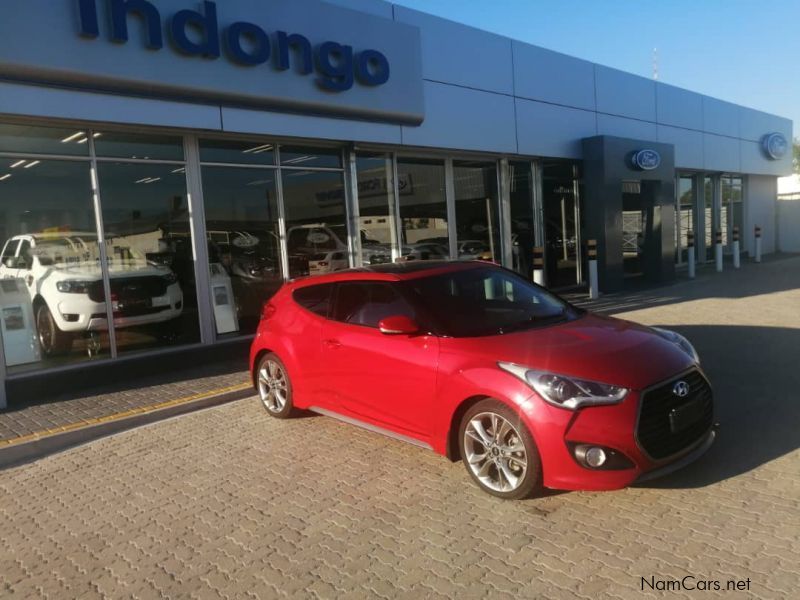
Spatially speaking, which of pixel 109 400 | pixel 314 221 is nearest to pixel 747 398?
pixel 109 400

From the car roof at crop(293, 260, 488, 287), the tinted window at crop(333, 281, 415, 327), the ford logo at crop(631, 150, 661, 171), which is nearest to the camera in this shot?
the tinted window at crop(333, 281, 415, 327)

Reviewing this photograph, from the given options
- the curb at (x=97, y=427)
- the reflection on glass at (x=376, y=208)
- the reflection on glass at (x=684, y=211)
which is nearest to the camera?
the curb at (x=97, y=427)

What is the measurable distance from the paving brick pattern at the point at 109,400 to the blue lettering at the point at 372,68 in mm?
5147

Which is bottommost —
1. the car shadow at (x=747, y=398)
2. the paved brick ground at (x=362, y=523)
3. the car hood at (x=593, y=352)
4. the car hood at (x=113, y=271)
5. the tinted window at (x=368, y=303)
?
the paved brick ground at (x=362, y=523)

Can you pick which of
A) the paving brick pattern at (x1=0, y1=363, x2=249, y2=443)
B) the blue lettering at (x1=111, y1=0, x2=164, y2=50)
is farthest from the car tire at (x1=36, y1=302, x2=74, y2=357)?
the blue lettering at (x1=111, y1=0, x2=164, y2=50)

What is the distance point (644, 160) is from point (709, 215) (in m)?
9.03

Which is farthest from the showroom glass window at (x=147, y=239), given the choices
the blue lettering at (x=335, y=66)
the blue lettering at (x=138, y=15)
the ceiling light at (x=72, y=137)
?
the blue lettering at (x=335, y=66)

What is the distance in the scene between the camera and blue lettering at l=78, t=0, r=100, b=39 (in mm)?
7121

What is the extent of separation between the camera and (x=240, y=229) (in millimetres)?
9703

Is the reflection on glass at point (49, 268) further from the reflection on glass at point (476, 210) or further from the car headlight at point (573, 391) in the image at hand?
the reflection on glass at point (476, 210)

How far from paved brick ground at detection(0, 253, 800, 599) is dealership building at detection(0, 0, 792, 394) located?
3.28 m

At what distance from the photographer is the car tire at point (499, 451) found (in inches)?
152

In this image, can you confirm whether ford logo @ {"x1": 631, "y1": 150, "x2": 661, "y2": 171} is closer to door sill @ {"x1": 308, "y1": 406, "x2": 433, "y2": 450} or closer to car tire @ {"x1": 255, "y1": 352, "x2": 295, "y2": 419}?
car tire @ {"x1": 255, "y1": 352, "x2": 295, "y2": 419}

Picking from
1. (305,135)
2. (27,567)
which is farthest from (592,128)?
(27,567)
